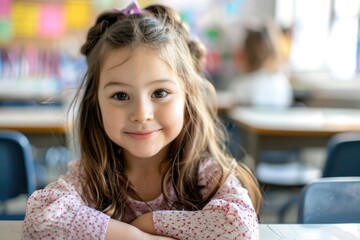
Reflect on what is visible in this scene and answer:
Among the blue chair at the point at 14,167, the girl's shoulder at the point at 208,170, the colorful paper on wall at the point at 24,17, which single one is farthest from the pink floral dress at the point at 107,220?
the colorful paper on wall at the point at 24,17

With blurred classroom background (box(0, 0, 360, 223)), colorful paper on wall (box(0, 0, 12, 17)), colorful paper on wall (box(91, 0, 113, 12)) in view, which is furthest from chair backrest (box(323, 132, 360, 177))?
colorful paper on wall (box(0, 0, 12, 17))

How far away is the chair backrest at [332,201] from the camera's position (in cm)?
126

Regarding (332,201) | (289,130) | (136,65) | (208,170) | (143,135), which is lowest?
(289,130)

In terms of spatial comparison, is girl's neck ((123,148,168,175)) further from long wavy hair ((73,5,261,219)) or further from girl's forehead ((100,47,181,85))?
girl's forehead ((100,47,181,85))

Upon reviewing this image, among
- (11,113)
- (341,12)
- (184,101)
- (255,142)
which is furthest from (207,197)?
(341,12)

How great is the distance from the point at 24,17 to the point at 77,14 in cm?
57

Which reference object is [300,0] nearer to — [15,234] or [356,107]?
[356,107]

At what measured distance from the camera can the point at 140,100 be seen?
1.06 meters

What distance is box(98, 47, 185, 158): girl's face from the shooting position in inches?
41.9

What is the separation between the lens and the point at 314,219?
4.11 ft

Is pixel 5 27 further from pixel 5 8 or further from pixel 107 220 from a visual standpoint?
pixel 107 220

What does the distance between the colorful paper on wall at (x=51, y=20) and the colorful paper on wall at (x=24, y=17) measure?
0.21 feet

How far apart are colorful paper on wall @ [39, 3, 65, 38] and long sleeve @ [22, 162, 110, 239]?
4821mm

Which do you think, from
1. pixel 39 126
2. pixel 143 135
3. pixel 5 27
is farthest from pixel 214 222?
pixel 5 27
